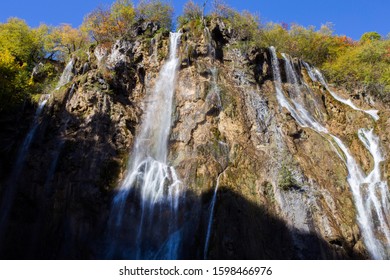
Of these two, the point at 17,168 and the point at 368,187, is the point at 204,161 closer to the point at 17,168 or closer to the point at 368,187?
the point at 368,187

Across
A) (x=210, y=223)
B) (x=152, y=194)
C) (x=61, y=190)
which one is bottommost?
(x=210, y=223)

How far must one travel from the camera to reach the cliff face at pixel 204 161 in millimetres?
15953

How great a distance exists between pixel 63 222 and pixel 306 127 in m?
15.2

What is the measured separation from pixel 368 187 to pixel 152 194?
464 inches

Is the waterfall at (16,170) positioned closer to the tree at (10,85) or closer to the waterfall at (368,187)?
the tree at (10,85)

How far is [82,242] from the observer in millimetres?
16062

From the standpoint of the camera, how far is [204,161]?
1811 cm

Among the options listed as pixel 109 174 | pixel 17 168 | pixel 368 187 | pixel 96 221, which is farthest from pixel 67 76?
pixel 368 187

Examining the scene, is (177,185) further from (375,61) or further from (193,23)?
(375,61)

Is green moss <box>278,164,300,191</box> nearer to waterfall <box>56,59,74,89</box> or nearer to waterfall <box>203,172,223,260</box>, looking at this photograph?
waterfall <box>203,172,223,260</box>

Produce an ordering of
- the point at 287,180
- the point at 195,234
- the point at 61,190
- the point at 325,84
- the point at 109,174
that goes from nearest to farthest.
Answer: the point at 195,234 < the point at 61,190 < the point at 287,180 < the point at 109,174 < the point at 325,84

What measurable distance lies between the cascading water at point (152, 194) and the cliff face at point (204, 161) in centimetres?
29

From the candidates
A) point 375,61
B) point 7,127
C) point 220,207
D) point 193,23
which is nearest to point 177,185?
point 220,207

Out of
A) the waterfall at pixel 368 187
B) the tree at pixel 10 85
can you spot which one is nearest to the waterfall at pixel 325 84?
the waterfall at pixel 368 187
